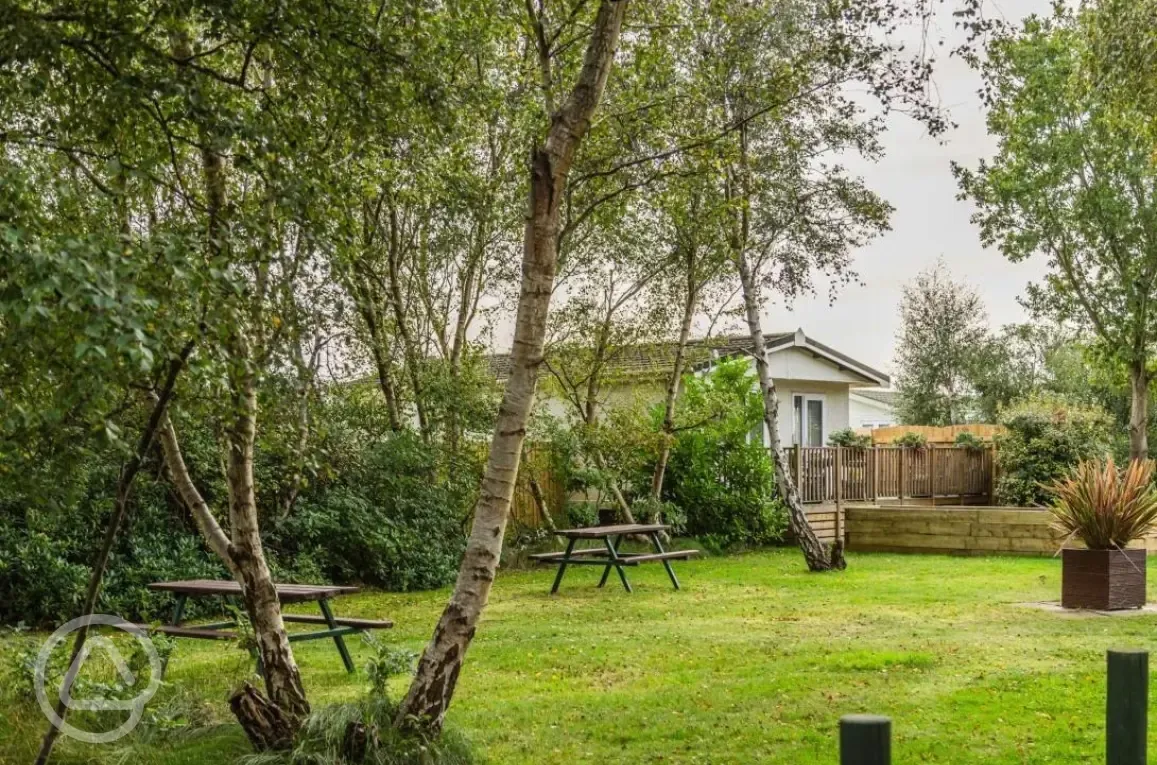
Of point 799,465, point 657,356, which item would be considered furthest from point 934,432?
point 657,356

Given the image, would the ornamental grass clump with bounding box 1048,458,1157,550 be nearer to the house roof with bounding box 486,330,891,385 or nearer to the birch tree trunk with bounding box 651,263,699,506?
the house roof with bounding box 486,330,891,385

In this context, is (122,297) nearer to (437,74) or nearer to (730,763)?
(437,74)

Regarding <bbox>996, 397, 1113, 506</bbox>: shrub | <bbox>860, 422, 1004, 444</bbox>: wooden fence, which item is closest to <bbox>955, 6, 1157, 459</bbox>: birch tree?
<bbox>996, 397, 1113, 506</bbox>: shrub

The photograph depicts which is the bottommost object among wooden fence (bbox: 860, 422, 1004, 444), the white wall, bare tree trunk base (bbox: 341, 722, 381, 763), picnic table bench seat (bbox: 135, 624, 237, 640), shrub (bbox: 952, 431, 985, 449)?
bare tree trunk base (bbox: 341, 722, 381, 763)

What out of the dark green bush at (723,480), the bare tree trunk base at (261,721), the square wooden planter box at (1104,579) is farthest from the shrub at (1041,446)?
the bare tree trunk base at (261,721)

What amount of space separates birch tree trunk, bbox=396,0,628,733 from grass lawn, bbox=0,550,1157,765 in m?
0.75

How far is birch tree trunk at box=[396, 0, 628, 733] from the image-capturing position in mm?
6281

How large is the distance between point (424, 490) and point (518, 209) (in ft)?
13.6

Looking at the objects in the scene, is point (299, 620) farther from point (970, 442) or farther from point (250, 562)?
point (970, 442)

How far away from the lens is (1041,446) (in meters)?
24.9

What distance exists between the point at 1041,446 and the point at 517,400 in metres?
21.1

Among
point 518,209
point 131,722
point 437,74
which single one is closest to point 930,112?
point 437,74

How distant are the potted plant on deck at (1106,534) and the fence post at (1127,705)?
10250 mm

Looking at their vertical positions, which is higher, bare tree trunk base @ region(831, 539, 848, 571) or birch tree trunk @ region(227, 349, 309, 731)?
birch tree trunk @ region(227, 349, 309, 731)
